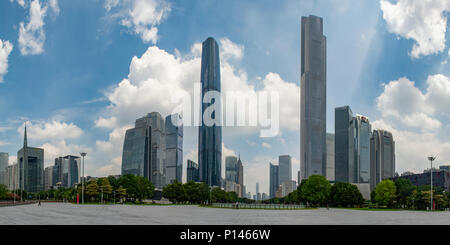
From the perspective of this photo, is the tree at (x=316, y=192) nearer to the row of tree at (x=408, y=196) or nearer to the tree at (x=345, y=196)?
the tree at (x=345, y=196)

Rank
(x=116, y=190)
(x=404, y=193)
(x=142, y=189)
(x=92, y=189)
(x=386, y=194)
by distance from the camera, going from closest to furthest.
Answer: (x=404, y=193) → (x=386, y=194) → (x=92, y=189) → (x=116, y=190) → (x=142, y=189)

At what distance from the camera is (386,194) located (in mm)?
112188

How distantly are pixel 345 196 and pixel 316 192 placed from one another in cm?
905

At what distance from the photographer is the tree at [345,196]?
362 feet

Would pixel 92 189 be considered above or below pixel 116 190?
above

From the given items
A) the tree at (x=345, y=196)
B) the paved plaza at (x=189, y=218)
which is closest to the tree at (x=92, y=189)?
the paved plaza at (x=189, y=218)

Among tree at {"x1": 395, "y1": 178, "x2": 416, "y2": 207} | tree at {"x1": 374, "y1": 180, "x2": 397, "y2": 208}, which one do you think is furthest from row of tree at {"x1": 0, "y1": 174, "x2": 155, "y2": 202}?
tree at {"x1": 395, "y1": 178, "x2": 416, "y2": 207}

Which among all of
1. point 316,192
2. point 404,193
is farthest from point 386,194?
point 316,192

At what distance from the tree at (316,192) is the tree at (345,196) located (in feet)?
8.74

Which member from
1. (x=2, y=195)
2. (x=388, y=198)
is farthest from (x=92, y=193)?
(x=388, y=198)

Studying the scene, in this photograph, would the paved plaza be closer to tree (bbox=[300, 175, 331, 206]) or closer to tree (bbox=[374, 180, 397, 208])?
tree (bbox=[300, 175, 331, 206])

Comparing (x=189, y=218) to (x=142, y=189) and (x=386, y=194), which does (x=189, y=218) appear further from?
(x=386, y=194)

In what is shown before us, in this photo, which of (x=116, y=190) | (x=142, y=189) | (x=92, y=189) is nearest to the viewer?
(x=92, y=189)
